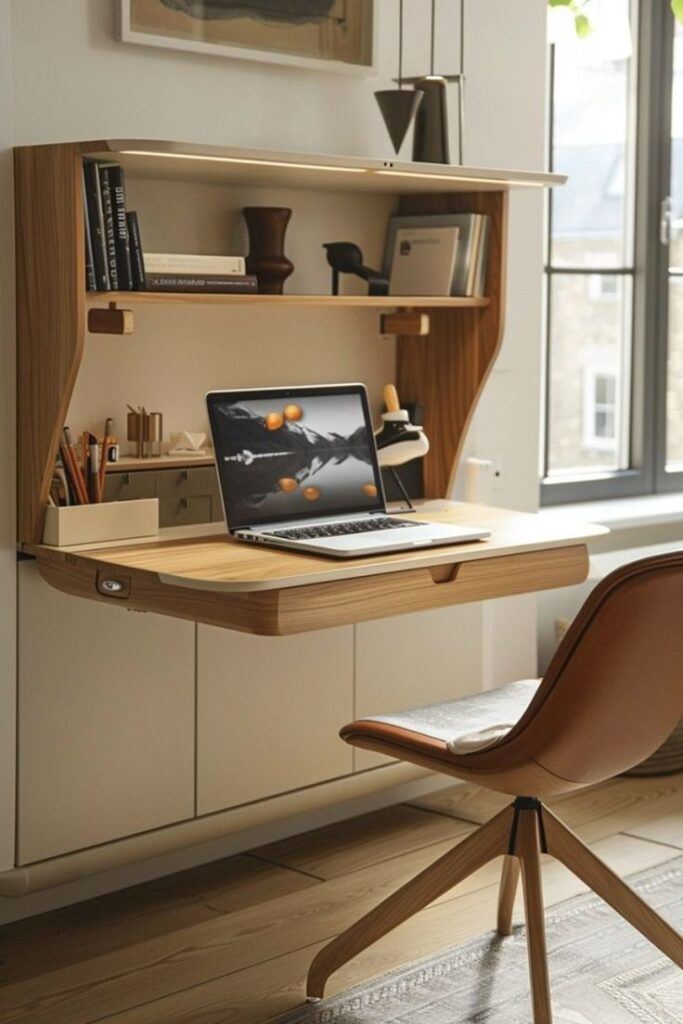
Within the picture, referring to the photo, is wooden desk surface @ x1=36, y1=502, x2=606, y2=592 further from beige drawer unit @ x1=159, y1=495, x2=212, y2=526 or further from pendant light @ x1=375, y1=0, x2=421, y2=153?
pendant light @ x1=375, y1=0, x2=421, y2=153

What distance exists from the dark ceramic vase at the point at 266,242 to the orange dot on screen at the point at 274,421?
306 millimetres

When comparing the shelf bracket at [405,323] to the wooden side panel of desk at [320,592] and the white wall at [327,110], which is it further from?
the wooden side panel of desk at [320,592]

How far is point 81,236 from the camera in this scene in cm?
278

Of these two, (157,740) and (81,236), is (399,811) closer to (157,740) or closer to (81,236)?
(157,740)

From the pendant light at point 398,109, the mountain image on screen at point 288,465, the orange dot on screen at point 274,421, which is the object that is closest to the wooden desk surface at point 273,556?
the mountain image on screen at point 288,465

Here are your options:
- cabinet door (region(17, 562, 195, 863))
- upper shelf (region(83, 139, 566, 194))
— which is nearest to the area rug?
cabinet door (region(17, 562, 195, 863))

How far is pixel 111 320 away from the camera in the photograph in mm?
2928

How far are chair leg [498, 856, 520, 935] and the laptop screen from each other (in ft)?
2.58

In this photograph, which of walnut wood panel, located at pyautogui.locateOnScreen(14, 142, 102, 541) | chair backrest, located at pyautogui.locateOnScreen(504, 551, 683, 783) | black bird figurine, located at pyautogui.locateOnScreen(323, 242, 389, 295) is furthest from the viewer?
black bird figurine, located at pyautogui.locateOnScreen(323, 242, 389, 295)

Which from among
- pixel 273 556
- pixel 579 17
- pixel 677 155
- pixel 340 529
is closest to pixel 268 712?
pixel 340 529

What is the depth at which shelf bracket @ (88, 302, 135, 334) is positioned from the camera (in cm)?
290

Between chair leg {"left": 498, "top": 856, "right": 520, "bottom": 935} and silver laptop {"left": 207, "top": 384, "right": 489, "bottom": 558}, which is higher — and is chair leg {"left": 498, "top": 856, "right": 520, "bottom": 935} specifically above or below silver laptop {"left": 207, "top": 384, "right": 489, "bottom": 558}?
below

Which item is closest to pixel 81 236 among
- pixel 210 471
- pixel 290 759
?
pixel 210 471

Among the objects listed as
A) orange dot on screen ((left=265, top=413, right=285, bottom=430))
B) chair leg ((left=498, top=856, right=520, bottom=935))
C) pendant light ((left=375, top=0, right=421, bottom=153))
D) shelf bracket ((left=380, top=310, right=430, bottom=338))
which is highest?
pendant light ((left=375, top=0, right=421, bottom=153))
